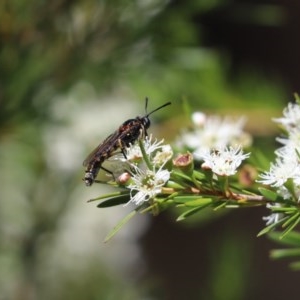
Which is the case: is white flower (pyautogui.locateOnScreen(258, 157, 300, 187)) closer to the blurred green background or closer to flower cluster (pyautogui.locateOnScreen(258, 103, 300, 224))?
flower cluster (pyautogui.locateOnScreen(258, 103, 300, 224))

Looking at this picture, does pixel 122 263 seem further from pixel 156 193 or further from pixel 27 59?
pixel 156 193

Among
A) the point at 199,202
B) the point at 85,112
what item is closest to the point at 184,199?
the point at 199,202

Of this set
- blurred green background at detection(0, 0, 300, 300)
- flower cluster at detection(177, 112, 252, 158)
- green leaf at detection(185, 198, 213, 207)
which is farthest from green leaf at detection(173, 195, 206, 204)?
blurred green background at detection(0, 0, 300, 300)

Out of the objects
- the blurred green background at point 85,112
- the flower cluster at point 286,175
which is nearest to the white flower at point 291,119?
the flower cluster at point 286,175

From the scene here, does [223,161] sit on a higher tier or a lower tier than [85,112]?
lower

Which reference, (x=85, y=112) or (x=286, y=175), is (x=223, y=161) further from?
(x=85, y=112)

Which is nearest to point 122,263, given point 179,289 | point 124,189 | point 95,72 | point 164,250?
point 179,289

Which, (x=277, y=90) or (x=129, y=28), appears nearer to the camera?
(x=129, y=28)
